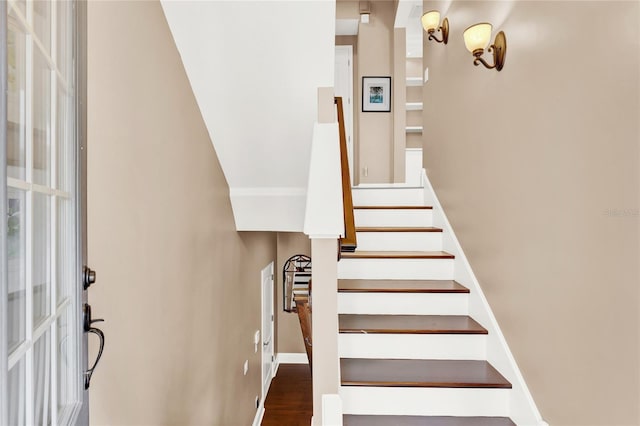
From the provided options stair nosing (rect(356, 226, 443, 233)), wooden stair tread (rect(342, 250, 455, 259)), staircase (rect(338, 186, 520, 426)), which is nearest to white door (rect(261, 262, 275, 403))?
stair nosing (rect(356, 226, 443, 233))

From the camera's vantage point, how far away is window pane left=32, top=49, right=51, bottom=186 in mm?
637

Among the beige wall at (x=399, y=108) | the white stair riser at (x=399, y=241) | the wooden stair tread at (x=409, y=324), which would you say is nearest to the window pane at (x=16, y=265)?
the wooden stair tread at (x=409, y=324)

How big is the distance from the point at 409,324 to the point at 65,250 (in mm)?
1798

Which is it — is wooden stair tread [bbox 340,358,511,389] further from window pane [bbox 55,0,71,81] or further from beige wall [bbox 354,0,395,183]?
beige wall [bbox 354,0,395,183]

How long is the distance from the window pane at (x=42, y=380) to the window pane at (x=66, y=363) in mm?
49

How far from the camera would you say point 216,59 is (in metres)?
2.11

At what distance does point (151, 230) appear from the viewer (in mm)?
1687

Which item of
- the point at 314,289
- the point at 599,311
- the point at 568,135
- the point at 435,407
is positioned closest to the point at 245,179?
the point at 314,289

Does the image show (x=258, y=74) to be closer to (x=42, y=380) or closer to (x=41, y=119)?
(x=41, y=119)

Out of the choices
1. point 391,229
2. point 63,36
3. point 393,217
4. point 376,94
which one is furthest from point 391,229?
point 376,94

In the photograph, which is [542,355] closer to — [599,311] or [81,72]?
[599,311]

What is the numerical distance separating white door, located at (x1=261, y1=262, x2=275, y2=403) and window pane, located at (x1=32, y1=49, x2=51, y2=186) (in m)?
4.02

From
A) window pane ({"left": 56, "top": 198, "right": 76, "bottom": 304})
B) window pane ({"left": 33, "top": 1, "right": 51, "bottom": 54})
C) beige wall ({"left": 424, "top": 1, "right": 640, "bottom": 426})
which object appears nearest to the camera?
window pane ({"left": 33, "top": 1, "right": 51, "bottom": 54})

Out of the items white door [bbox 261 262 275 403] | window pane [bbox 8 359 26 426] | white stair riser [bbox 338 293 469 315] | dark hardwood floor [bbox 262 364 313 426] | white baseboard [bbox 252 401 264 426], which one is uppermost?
window pane [bbox 8 359 26 426]
